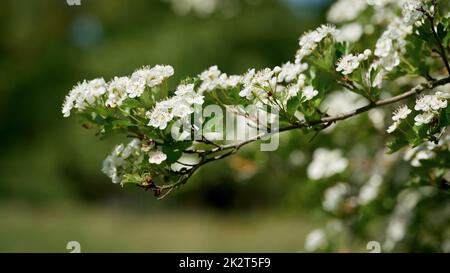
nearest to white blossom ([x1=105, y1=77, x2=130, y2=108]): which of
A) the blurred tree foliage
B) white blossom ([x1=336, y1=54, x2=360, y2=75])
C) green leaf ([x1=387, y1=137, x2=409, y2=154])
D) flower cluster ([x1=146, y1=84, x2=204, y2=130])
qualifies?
flower cluster ([x1=146, y1=84, x2=204, y2=130])

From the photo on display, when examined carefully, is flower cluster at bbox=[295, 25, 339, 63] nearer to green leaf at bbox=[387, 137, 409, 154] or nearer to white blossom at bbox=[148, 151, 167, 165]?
green leaf at bbox=[387, 137, 409, 154]

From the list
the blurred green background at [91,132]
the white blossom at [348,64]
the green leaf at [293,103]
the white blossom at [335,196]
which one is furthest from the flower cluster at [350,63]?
the blurred green background at [91,132]

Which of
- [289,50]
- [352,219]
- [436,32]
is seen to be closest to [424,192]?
[352,219]

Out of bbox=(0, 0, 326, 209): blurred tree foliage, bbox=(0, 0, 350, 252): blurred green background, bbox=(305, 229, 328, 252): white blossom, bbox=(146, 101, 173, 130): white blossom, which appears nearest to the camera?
bbox=(146, 101, 173, 130): white blossom

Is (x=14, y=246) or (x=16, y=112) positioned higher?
(x=16, y=112)

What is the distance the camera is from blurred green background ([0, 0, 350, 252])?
50.9 ft

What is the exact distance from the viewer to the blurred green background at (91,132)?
15.5m

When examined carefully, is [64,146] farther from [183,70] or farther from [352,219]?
[352,219]

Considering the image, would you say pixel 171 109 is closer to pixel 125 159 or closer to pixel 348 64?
pixel 125 159

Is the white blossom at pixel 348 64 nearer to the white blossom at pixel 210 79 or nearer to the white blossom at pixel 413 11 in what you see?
the white blossom at pixel 413 11

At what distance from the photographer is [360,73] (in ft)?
8.06

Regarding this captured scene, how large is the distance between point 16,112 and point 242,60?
27.9 ft

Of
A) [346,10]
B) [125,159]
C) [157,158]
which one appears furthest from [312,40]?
[346,10]

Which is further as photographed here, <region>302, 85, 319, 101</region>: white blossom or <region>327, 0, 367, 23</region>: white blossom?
<region>327, 0, 367, 23</region>: white blossom
